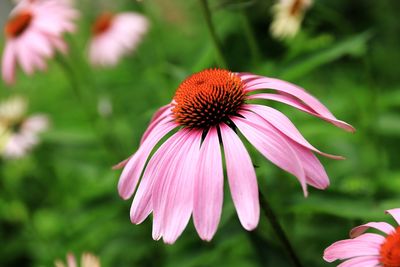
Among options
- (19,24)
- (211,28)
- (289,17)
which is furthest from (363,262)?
(19,24)

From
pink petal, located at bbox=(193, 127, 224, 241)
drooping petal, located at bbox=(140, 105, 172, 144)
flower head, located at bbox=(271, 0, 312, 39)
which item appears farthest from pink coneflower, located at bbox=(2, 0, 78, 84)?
pink petal, located at bbox=(193, 127, 224, 241)

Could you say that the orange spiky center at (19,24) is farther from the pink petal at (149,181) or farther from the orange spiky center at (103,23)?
the pink petal at (149,181)

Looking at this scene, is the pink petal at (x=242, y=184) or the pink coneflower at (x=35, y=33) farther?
the pink coneflower at (x=35, y=33)

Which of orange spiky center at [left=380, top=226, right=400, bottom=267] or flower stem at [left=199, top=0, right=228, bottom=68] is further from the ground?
flower stem at [left=199, top=0, right=228, bottom=68]

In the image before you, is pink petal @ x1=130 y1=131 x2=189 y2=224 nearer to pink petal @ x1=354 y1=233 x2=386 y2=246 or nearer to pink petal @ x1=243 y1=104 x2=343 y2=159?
pink petal @ x1=243 y1=104 x2=343 y2=159

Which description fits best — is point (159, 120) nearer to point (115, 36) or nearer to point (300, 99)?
point (300, 99)

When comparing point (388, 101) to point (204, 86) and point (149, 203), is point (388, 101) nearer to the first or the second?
point (204, 86)

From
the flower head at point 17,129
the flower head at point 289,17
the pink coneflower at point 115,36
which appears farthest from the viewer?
the pink coneflower at point 115,36

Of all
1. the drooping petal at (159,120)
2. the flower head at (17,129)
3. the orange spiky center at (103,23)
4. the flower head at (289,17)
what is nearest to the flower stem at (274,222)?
the drooping petal at (159,120)
